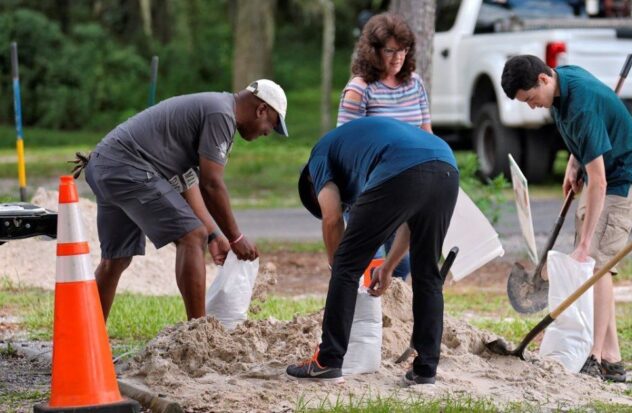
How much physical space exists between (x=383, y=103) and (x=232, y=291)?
134 cm

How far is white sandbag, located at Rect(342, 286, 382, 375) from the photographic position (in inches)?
249

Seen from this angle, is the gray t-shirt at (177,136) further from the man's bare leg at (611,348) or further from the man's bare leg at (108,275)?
the man's bare leg at (611,348)

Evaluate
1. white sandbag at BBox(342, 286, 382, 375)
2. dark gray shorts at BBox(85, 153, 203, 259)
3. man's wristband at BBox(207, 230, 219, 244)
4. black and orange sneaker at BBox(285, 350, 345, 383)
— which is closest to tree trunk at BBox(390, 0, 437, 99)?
man's wristband at BBox(207, 230, 219, 244)

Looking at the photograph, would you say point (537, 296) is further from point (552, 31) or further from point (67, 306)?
point (552, 31)

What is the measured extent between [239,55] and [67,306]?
21.4 m

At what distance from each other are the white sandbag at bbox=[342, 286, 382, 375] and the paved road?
228 inches

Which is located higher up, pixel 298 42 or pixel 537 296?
pixel 537 296

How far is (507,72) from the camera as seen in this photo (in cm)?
666

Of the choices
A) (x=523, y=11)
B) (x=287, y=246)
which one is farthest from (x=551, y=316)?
(x=523, y=11)

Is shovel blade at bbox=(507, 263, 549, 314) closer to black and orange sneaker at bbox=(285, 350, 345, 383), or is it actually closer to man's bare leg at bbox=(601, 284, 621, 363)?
man's bare leg at bbox=(601, 284, 621, 363)

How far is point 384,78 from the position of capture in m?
7.58

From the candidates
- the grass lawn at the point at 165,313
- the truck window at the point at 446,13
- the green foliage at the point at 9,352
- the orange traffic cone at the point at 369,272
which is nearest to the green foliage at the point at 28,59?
the truck window at the point at 446,13

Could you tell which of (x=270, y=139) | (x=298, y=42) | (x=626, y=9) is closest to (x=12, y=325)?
(x=626, y=9)

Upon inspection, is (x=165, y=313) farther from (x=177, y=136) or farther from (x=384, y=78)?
(x=384, y=78)
